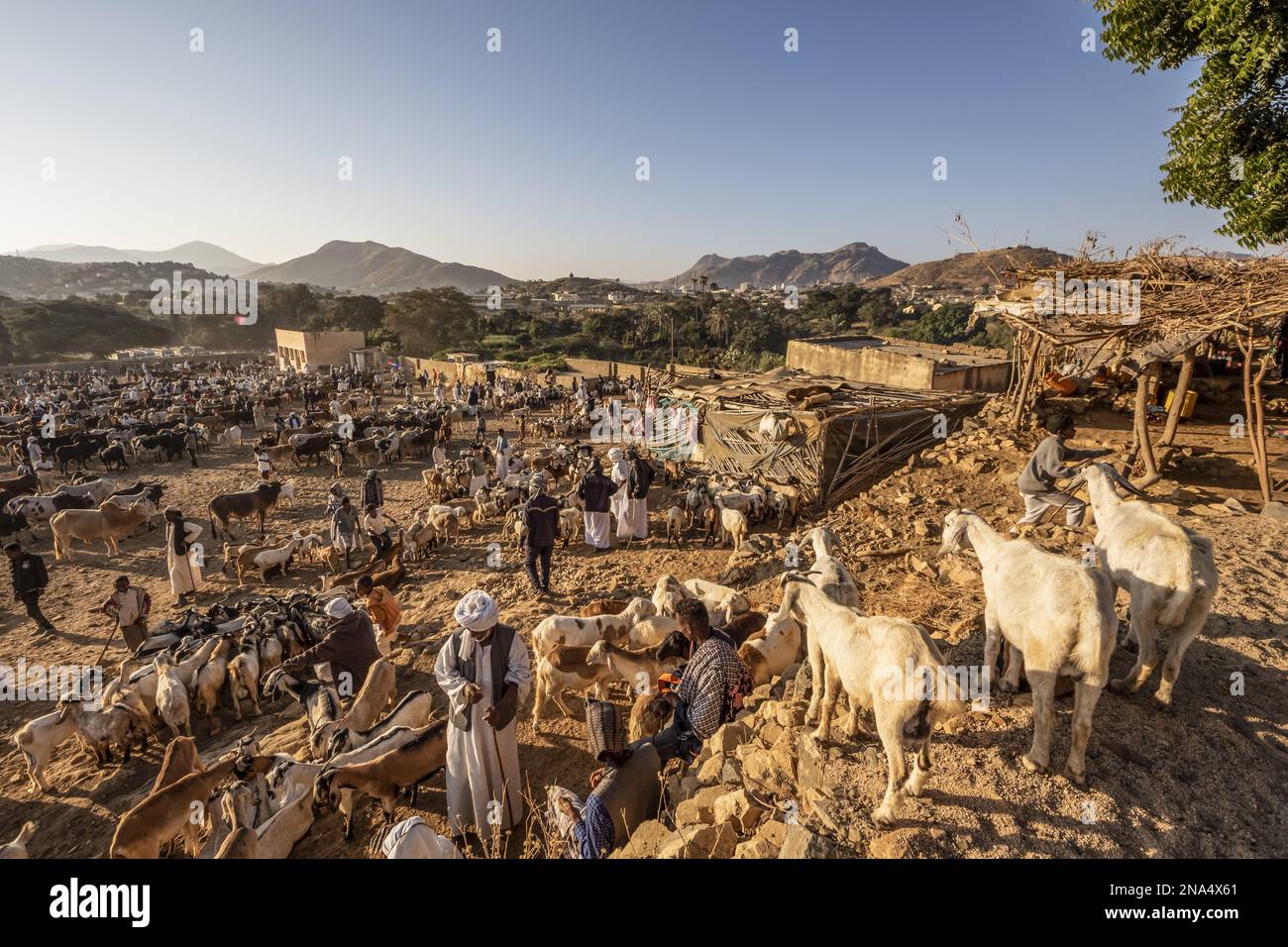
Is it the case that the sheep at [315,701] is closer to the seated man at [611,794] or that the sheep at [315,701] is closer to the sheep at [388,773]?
the sheep at [388,773]

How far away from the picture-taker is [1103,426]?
1042 cm

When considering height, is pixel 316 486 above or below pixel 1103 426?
below

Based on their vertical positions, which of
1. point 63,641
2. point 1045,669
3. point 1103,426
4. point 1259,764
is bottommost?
point 63,641

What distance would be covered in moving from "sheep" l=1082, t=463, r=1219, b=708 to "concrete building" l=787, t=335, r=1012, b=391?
11014 mm

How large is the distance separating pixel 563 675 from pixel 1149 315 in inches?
365

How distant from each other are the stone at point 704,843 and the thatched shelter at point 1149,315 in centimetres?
857

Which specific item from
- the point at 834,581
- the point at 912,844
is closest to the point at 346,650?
the point at 834,581

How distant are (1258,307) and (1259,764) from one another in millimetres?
6363

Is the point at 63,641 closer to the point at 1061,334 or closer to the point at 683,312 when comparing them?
the point at 1061,334

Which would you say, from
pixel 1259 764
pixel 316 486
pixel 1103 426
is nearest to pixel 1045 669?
pixel 1259 764

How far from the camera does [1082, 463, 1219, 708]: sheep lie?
146 inches

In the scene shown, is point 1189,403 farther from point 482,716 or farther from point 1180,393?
point 482,716

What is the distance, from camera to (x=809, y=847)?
301 cm
